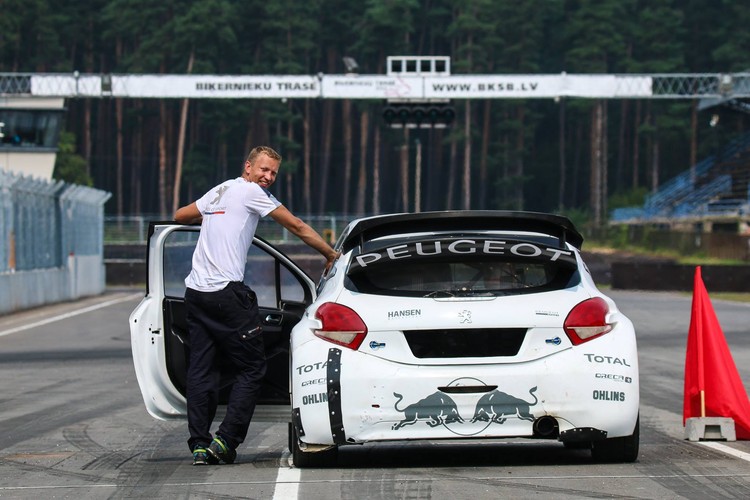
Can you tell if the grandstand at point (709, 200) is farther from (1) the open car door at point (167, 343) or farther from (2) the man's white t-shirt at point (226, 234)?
(2) the man's white t-shirt at point (226, 234)

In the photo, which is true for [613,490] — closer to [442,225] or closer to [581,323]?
[581,323]

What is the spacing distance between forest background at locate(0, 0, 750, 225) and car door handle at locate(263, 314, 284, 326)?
80.9 m

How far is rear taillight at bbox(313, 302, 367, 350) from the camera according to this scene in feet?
24.1

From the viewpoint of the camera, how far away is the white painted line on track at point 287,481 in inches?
269

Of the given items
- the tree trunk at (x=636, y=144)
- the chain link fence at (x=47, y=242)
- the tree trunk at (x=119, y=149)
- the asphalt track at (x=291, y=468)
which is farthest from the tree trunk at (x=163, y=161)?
the asphalt track at (x=291, y=468)

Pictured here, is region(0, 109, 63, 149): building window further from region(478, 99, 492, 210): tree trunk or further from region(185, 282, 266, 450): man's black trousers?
region(478, 99, 492, 210): tree trunk

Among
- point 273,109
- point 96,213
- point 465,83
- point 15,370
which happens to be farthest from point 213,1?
point 15,370

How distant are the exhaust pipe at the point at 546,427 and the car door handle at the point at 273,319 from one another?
6.27ft

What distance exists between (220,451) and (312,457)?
571mm

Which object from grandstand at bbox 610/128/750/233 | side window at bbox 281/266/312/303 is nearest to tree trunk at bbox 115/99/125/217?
grandstand at bbox 610/128/750/233

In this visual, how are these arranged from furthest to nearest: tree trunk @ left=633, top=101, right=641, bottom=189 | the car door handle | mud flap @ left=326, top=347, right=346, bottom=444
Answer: tree trunk @ left=633, top=101, right=641, bottom=189
the car door handle
mud flap @ left=326, top=347, right=346, bottom=444

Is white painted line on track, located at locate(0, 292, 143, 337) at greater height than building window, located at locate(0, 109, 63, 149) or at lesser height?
lesser

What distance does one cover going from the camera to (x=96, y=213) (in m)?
41.1

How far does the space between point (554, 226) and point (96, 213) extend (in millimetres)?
34346
